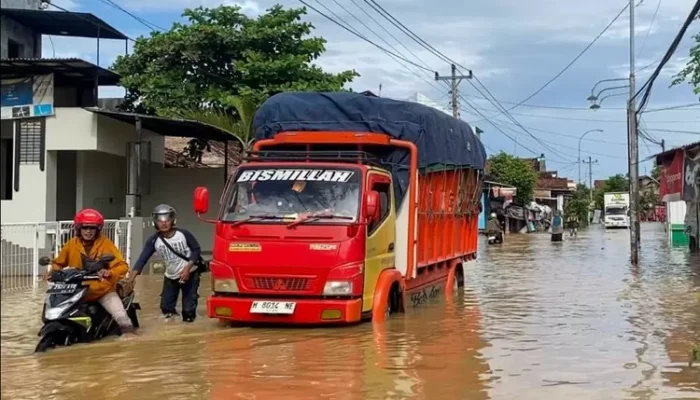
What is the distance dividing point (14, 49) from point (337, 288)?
18.5 meters

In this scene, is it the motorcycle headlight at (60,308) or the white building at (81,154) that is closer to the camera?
the motorcycle headlight at (60,308)

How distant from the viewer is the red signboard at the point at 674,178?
26552 mm

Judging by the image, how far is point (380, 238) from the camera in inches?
417

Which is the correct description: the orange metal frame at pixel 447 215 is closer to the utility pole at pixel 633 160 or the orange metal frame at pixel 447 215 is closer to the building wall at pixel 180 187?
the building wall at pixel 180 187

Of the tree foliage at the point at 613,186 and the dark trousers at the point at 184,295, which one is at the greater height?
the tree foliage at the point at 613,186

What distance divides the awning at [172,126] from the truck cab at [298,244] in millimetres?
8924

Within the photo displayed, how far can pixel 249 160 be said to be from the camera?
1121 centimetres

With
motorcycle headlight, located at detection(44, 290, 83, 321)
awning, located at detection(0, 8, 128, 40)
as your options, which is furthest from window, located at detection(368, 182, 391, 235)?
awning, located at detection(0, 8, 128, 40)

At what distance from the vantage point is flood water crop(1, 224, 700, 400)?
7094mm

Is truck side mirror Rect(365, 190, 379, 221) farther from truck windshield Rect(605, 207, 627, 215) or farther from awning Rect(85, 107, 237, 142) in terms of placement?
truck windshield Rect(605, 207, 627, 215)

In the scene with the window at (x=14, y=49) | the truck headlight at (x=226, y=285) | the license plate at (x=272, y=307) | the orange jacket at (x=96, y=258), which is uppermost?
the window at (x=14, y=49)

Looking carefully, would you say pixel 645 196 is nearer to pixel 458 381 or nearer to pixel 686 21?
pixel 686 21

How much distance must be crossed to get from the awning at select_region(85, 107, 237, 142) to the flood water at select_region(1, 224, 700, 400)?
623 centimetres

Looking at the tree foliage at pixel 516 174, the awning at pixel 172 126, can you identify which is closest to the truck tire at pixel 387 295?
the awning at pixel 172 126
